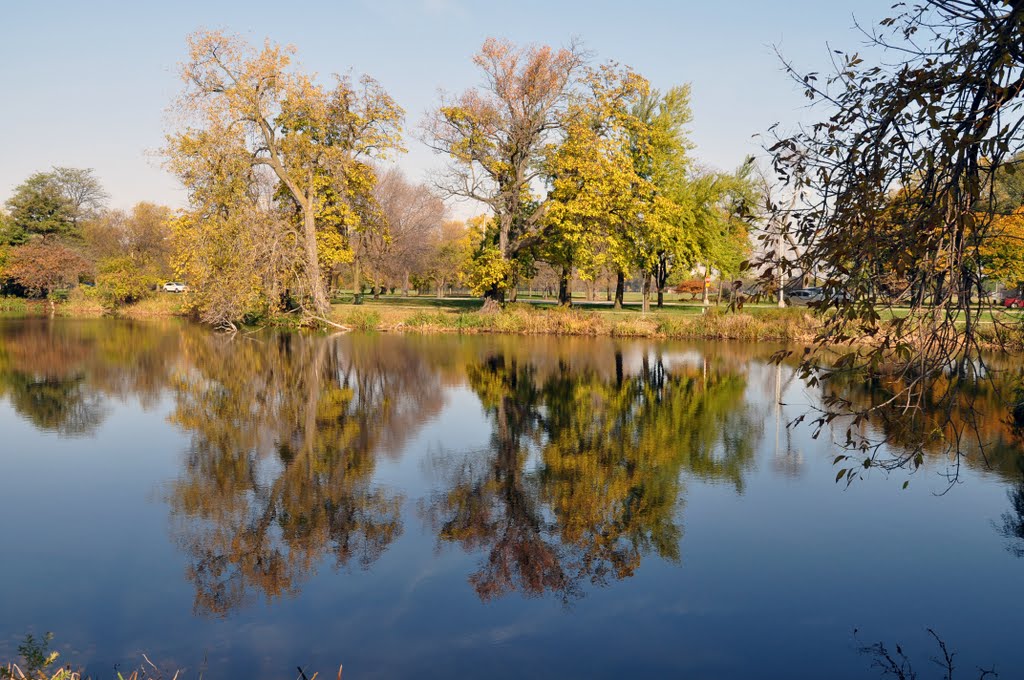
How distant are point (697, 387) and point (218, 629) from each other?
17.8 meters

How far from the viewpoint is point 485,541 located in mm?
10547

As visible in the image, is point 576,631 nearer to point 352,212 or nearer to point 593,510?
point 593,510

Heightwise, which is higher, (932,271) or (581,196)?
(581,196)

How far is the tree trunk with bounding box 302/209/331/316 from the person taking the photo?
41031 mm

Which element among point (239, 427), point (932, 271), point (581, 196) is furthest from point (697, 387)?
point (581, 196)

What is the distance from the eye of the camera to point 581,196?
43.8 meters

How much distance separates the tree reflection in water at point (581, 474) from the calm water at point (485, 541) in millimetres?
62

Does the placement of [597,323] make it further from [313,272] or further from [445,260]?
[445,260]

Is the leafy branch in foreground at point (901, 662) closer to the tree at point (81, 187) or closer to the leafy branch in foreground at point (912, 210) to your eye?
the leafy branch in foreground at point (912, 210)

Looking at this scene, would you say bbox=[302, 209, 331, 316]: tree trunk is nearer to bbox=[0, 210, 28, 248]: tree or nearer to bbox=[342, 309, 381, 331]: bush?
bbox=[342, 309, 381, 331]: bush

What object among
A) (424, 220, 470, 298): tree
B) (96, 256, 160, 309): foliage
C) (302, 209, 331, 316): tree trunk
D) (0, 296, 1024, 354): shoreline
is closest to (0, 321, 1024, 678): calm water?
(0, 296, 1024, 354): shoreline

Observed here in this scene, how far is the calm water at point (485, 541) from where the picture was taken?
25.6 feet

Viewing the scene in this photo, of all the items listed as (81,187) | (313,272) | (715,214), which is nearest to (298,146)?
(313,272)

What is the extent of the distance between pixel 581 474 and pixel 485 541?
3.65 metres
